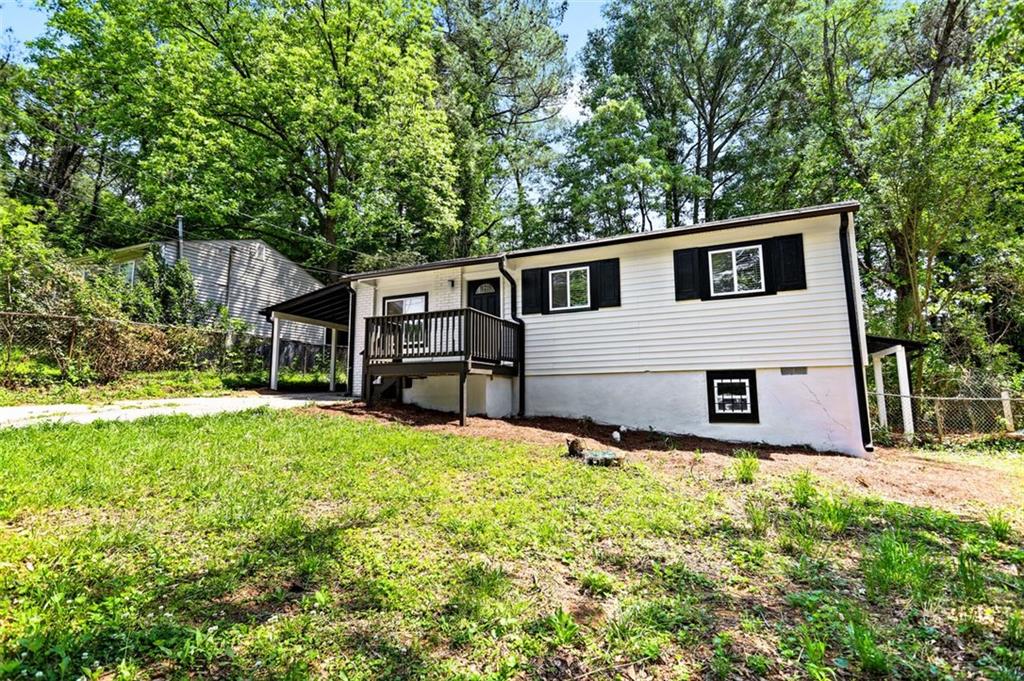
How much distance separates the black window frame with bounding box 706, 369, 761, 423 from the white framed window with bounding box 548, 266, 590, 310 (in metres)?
3.32

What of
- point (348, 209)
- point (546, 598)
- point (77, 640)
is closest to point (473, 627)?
point (546, 598)

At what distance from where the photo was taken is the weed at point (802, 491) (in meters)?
5.34

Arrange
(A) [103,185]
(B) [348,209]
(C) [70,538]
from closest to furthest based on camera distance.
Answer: (C) [70,538], (B) [348,209], (A) [103,185]

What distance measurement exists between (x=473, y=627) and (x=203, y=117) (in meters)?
23.9

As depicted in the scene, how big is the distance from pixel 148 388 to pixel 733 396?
13669 millimetres

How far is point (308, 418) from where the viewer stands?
8609 millimetres

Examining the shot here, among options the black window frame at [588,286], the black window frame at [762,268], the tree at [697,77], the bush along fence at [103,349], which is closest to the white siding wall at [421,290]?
the black window frame at [588,286]

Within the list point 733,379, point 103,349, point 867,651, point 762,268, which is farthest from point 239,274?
point 867,651

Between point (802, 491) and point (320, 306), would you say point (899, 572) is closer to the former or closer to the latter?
point (802, 491)

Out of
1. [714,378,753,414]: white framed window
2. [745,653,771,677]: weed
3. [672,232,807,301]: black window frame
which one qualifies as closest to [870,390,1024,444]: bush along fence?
[714,378,753,414]: white framed window

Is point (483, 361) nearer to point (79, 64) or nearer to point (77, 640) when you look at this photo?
point (77, 640)

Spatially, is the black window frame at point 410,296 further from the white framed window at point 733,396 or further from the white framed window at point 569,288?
the white framed window at point 733,396

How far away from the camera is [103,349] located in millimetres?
11422

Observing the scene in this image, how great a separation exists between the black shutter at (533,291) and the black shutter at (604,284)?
49.5 inches
